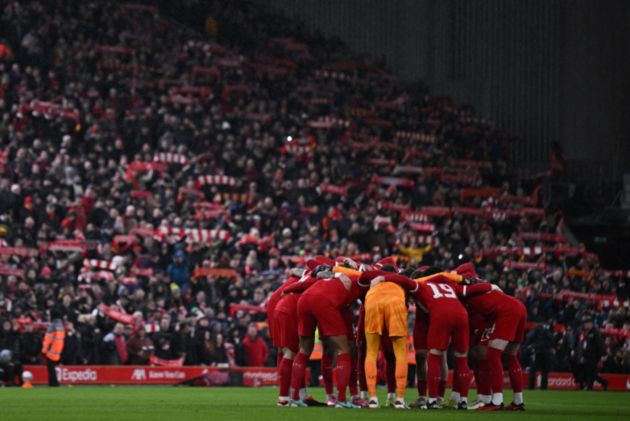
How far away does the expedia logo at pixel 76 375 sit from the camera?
1254 inches

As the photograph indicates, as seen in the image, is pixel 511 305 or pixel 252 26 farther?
pixel 252 26

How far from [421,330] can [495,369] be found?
1291mm

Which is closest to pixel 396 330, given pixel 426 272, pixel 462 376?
pixel 462 376

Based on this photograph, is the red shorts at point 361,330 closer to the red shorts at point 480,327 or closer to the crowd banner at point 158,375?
the red shorts at point 480,327

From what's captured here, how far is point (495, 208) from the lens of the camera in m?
47.0

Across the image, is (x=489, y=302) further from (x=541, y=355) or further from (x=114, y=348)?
(x=541, y=355)

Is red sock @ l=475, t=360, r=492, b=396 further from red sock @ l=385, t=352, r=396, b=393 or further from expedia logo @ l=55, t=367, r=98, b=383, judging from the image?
expedia logo @ l=55, t=367, r=98, b=383

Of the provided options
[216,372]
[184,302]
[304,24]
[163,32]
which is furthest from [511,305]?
[304,24]

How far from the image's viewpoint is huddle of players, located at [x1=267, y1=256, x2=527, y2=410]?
20500 millimetres

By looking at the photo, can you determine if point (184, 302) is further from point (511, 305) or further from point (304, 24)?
point (304, 24)

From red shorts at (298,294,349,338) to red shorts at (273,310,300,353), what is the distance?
Result: 54 cm

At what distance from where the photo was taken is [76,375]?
105 feet

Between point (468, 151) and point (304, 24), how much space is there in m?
11.0

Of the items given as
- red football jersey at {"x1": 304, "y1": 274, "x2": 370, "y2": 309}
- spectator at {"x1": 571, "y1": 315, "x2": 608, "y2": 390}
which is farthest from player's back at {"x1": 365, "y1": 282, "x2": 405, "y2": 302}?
spectator at {"x1": 571, "y1": 315, "x2": 608, "y2": 390}
